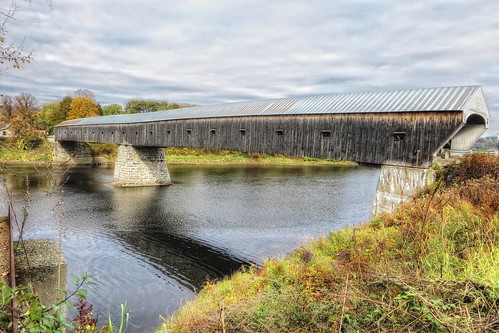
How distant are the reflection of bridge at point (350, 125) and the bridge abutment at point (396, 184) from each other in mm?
244

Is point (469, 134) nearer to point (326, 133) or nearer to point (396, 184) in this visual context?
point (396, 184)

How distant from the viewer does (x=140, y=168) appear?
26984mm

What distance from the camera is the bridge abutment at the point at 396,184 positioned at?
10.3 m

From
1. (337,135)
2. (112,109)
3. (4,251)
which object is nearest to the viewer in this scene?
(4,251)

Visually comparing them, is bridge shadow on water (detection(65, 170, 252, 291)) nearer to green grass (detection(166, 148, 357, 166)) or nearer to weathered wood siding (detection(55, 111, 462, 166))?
weathered wood siding (detection(55, 111, 462, 166))

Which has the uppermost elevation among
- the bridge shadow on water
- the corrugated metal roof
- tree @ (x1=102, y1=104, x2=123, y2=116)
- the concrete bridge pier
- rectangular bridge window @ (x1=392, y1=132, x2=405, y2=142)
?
tree @ (x1=102, y1=104, x2=123, y2=116)

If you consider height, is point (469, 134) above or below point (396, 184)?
above

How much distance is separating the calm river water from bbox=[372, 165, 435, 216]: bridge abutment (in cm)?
235

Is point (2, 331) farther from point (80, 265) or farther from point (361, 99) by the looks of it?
point (361, 99)

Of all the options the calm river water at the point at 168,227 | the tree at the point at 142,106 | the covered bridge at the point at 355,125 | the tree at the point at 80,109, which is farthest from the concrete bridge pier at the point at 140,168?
the tree at the point at 142,106

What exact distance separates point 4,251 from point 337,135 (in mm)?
10957

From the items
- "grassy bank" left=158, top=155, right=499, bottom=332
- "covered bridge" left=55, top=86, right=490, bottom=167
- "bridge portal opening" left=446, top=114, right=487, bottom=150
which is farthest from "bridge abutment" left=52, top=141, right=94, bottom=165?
"grassy bank" left=158, top=155, right=499, bottom=332

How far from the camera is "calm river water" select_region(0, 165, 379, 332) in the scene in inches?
364

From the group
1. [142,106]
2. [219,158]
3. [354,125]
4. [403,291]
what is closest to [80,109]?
[142,106]
